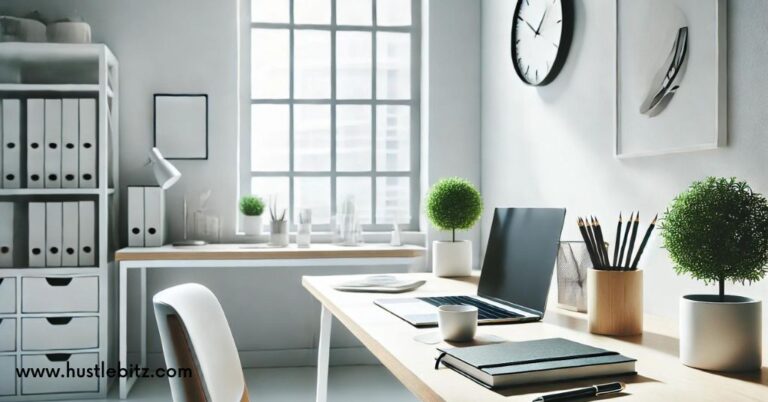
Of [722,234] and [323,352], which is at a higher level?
[722,234]

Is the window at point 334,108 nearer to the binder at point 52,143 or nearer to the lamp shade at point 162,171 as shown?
the lamp shade at point 162,171

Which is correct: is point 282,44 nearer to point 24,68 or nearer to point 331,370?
point 24,68

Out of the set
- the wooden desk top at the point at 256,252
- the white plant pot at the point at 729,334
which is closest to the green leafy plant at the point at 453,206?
the wooden desk top at the point at 256,252

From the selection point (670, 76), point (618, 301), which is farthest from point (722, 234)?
point (670, 76)

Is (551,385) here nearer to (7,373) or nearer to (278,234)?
(278,234)

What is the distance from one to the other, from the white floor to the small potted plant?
80 centimetres

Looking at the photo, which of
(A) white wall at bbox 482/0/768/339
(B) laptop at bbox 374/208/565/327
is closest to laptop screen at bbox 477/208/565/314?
(B) laptop at bbox 374/208/565/327

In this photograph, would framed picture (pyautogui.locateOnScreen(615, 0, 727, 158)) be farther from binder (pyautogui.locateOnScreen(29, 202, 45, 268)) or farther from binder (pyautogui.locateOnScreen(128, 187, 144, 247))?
binder (pyautogui.locateOnScreen(29, 202, 45, 268))

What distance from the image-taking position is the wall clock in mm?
2566

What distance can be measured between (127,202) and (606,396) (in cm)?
318

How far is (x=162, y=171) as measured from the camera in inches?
132

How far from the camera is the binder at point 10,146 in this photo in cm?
325

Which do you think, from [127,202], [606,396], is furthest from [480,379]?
[127,202]

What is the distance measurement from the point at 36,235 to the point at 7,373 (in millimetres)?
669
